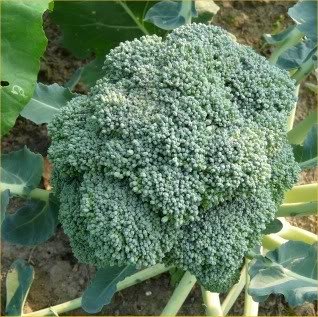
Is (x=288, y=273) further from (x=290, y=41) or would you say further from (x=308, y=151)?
(x=290, y=41)

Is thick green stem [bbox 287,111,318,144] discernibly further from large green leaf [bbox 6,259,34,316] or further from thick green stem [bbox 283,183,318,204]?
large green leaf [bbox 6,259,34,316]

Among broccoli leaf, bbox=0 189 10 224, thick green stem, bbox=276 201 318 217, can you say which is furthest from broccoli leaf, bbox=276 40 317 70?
broccoli leaf, bbox=0 189 10 224

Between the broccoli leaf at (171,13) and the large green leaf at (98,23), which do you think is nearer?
the broccoli leaf at (171,13)

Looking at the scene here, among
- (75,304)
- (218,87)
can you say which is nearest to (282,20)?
(218,87)

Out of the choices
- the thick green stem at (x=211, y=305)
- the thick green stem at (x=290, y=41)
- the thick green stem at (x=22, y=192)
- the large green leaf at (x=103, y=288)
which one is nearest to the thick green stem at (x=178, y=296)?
the thick green stem at (x=211, y=305)

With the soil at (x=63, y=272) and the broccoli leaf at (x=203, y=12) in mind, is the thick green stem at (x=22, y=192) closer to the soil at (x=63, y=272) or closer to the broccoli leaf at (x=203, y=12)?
the soil at (x=63, y=272)

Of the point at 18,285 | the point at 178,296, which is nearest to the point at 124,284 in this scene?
the point at 178,296
